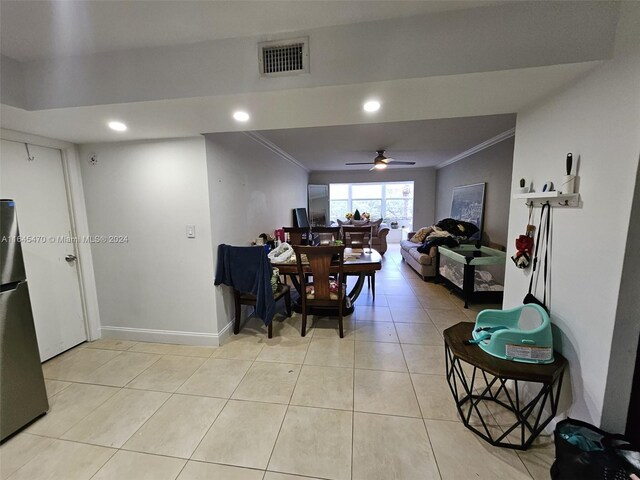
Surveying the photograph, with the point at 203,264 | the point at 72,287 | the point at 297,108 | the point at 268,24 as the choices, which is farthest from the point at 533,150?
the point at 72,287

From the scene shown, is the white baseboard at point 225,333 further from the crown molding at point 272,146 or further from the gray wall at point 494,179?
the gray wall at point 494,179

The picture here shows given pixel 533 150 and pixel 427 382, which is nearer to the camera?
pixel 533 150

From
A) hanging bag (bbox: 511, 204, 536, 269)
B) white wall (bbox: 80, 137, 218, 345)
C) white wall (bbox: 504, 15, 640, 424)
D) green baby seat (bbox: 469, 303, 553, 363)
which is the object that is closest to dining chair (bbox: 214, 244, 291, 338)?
white wall (bbox: 80, 137, 218, 345)

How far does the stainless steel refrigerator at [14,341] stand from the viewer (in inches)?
60.6

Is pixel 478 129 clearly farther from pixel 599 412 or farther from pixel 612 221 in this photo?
pixel 599 412

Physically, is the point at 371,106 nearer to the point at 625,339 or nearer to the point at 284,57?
the point at 284,57

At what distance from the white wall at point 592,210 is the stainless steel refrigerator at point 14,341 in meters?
3.22

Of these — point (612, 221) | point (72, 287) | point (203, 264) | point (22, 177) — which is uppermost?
point (22, 177)

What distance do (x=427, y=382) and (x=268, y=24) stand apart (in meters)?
2.60

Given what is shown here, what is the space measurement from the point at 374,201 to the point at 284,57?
24.4 feet

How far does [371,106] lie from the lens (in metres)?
1.70

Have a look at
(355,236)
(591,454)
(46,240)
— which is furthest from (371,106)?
(355,236)

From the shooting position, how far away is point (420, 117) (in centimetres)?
191

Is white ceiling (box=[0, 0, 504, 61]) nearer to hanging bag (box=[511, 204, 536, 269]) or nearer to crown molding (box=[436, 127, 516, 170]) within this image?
hanging bag (box=[511, 204, 536, 269])
